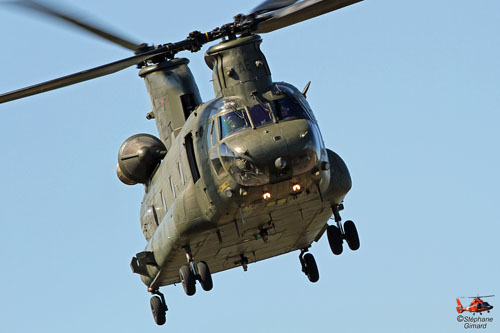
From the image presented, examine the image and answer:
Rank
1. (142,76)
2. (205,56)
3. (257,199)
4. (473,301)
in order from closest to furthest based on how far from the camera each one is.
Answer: (257,199), (205,56), (142,76), (473,301)

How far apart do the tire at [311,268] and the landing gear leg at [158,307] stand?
4410 millimetres

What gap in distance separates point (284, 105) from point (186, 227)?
13.6 feet

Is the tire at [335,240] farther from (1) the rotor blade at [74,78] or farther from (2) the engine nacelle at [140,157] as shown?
(1) the rotor blade at [74,78]

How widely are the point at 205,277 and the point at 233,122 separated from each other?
4542mm

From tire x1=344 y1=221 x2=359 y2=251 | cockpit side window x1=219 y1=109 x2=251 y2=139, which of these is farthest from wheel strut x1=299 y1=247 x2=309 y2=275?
cockpit side window x1=219 y1=109 x2=251 y2=139

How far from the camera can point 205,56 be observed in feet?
105

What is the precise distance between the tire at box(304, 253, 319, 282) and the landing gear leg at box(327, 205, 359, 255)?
257 cm

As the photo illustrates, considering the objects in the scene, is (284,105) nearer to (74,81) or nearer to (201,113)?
(201,113)

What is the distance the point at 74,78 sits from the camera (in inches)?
1225

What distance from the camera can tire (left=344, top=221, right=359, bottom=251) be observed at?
32.9m

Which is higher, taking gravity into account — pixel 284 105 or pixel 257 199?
pixel 284 105

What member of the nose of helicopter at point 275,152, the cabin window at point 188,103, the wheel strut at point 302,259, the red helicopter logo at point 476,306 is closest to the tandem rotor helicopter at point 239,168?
the nose of helicopter at point 275,152

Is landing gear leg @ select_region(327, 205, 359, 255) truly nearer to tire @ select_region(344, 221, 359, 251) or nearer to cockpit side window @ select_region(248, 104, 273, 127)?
tire @ select_region(344, 221, 359, 251)

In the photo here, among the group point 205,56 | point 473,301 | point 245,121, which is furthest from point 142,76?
point 473,301
